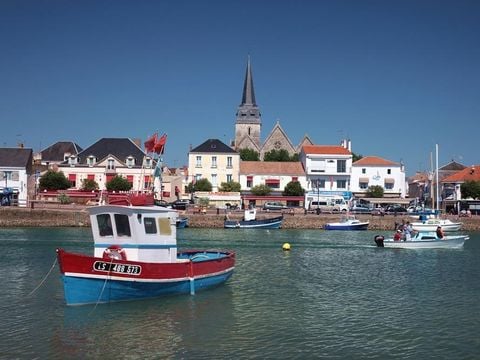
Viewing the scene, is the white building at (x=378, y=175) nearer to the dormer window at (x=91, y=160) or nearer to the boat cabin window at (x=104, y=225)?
the dormer window at (x=91, y=160)

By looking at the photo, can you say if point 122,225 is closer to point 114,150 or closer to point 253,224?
point 253,224

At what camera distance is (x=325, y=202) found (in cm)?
8694

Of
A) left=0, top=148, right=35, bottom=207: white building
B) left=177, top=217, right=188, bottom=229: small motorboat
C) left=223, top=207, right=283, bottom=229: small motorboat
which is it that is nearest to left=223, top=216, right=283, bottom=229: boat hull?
left=223, top=207, right=283, bottom=229: small motorboat

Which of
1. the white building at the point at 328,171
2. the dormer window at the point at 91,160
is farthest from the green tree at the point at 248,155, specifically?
the dormer window at the point at 91,160

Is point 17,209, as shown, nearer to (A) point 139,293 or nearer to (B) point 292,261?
(B) point 292,261

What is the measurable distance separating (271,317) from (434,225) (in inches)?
1687

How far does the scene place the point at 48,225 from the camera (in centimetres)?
6506

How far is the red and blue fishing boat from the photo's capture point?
20.7 metres

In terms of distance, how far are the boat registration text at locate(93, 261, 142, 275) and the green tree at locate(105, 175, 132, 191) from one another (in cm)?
5848

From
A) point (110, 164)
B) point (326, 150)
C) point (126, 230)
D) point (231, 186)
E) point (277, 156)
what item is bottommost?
point (126, 230)

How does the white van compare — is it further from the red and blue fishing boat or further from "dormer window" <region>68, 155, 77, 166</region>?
the red and blue fishing boat

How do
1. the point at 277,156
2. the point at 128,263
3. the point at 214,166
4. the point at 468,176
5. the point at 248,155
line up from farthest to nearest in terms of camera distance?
the point at 277,156 → the point at 248,155 → the point at 468,176 → the point at 214,166 → the point at 128,263

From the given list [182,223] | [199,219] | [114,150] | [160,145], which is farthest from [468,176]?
[160,145]

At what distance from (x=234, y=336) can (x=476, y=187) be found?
74.0 m
